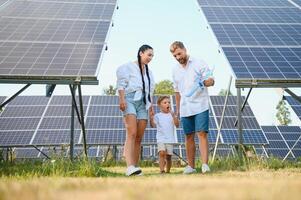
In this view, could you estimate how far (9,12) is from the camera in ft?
36.3

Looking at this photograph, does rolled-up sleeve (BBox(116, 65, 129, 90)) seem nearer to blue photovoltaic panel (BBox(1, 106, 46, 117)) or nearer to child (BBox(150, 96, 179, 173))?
child (BBox(150, 96, 179, 173))

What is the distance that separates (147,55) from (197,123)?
1276mm

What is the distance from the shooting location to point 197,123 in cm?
564

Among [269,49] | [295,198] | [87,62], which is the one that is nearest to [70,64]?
[87,62]

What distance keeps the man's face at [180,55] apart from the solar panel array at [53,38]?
1568 mm

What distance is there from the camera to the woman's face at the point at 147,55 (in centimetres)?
554

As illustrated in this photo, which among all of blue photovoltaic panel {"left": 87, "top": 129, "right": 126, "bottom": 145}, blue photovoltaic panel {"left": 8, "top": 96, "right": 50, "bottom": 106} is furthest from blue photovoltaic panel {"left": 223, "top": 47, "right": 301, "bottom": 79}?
blue photovoltaic panel {"left": 8, "top": 96, "right": 50, "bottom": 106}

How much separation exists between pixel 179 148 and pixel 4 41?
8.82 meters

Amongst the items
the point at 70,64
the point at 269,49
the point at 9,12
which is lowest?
the point at 70,64

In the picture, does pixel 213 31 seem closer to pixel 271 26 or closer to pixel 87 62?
pixel 271 26

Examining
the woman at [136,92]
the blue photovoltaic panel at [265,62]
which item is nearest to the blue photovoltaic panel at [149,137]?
the blue photovoltaic panel at [265,62]

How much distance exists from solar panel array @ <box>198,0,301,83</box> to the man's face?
68.0 inches

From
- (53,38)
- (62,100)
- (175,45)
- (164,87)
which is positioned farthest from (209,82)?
(164,87)

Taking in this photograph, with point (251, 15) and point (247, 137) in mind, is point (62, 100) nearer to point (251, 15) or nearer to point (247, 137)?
point (247, 137)
